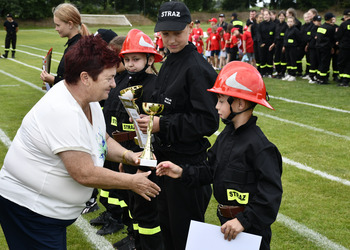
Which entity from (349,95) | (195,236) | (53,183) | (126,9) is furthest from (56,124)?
(126,9)

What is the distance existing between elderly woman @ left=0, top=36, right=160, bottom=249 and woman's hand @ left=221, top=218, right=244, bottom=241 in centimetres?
58

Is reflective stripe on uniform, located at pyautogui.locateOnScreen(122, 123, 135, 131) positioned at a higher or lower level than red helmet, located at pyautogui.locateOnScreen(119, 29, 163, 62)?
lower

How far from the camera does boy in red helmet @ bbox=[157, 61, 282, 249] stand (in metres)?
2.73

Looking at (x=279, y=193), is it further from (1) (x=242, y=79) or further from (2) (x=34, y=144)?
(2) (x=34, y=144)

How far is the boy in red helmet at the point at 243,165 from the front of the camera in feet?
8.96

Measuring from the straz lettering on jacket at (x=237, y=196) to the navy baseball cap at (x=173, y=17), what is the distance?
1.44 meters

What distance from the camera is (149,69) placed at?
428 centimetres

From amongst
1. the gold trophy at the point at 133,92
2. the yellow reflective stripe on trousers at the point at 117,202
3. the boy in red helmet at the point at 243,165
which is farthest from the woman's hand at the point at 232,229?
the yellow reflective stripe on trousers at the point at 117,202

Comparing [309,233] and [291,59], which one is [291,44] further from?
[309,233]

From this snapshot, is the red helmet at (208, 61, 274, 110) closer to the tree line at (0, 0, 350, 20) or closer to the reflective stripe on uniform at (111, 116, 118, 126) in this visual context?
the reflective stripe on uniform at (111, 116, 118, 126)

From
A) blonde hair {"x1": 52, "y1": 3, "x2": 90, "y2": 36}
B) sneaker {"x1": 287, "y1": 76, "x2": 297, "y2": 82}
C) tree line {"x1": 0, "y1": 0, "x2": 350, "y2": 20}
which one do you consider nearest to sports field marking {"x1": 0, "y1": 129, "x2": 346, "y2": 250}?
blonde hair {"x1": 52, "y1": 3, "x2": 90, "y2": 36}

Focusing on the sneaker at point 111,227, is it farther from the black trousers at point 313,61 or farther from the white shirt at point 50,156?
the black trousers at point 313,61

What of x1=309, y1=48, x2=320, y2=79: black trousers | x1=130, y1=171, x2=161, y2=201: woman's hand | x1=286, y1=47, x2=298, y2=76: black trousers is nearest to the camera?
x1=130, y1=171, x2=161, y2=201: woman's hand

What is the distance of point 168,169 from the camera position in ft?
10.3
